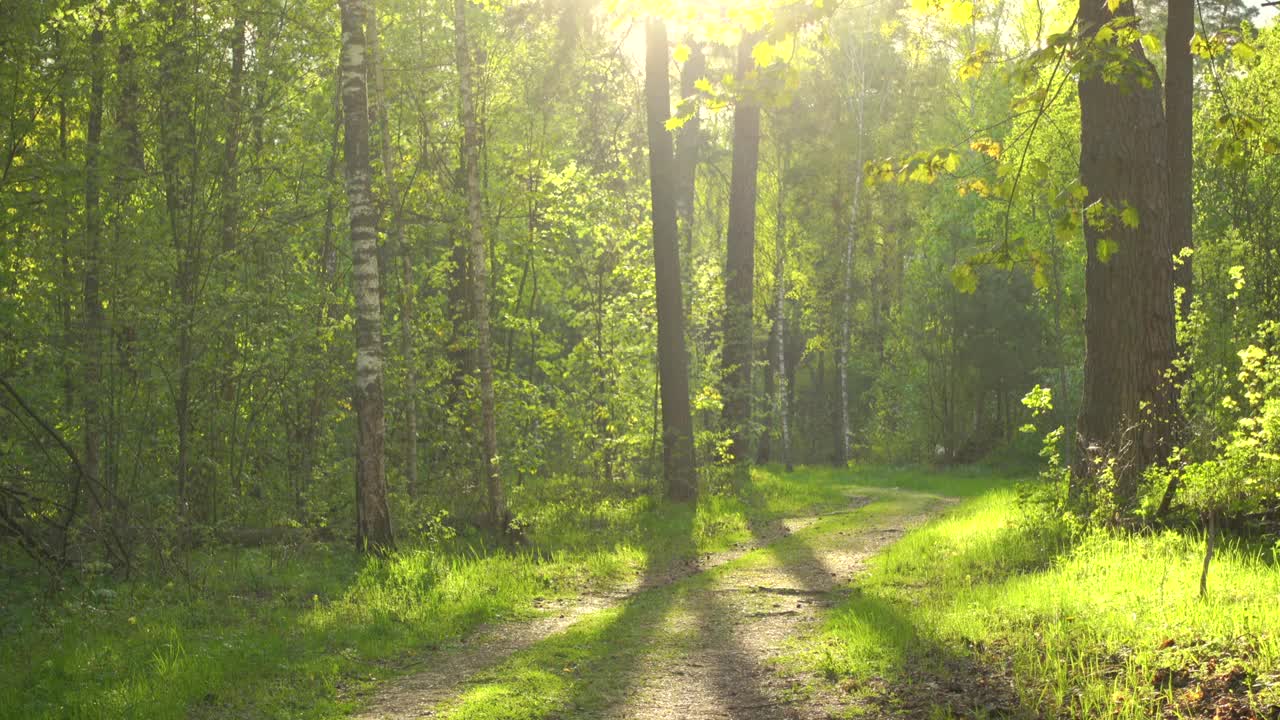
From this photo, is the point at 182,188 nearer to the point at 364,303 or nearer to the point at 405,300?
the point at 364,303

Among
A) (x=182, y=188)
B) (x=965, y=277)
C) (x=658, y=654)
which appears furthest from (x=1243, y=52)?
(x=182, y=188)

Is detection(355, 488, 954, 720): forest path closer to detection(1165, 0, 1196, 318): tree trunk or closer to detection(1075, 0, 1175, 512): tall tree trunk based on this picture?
detection(1075, 0, 1175, 512): tall tree trunk

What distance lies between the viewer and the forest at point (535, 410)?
21.2 feet

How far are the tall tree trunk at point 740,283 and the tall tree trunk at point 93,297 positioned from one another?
10.9 metres

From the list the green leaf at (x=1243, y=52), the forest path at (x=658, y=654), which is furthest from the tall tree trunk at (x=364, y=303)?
the green leaf at (x=1243, y=52)

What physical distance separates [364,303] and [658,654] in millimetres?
6544

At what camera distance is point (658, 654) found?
803 cm

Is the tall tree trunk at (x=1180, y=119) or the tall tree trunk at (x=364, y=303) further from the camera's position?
the tall tree trunk at (x=1180, y=119)

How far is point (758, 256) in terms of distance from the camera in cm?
4094

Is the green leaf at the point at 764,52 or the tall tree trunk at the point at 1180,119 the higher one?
the tall tree trunk at the point at 1180,119

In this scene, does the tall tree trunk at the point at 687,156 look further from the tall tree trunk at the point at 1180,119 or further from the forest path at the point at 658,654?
the forest path at the point at 658,654

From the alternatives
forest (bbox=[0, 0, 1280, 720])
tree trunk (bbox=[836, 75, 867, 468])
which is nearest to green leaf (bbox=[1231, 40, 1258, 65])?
forest (bbox=[0, 0, 1280, 720])

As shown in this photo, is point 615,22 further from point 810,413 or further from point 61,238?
point 810,413

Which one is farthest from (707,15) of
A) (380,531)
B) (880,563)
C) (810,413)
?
(810,413)
